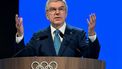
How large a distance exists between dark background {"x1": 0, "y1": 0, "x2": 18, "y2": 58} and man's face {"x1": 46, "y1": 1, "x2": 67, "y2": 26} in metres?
1.55

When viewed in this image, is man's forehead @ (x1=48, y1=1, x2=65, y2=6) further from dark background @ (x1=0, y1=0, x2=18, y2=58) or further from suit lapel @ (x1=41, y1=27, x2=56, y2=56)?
dark background @ (x1=0, y1=0, x2=18, y2=58)

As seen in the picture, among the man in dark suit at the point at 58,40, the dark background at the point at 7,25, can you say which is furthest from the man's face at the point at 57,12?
the dark background at the point at 7,25

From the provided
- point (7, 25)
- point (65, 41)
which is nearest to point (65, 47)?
point (65, 41)

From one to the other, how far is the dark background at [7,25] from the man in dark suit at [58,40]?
5.03 ft

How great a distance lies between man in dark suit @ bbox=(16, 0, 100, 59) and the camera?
76.0 inches

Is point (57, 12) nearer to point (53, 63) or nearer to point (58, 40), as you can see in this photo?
point (58, 40)

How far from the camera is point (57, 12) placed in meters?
2.00

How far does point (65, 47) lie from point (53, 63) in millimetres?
230

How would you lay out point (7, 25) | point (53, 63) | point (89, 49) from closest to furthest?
point (53, 63), point (89, 49), point (7, 25)

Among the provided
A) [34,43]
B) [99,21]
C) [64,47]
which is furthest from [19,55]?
[99,21]

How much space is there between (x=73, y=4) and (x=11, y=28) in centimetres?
68

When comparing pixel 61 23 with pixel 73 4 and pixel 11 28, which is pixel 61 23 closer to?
pixel 73 4

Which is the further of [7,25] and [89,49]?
[7,25]

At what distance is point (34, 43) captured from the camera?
1.99 m
